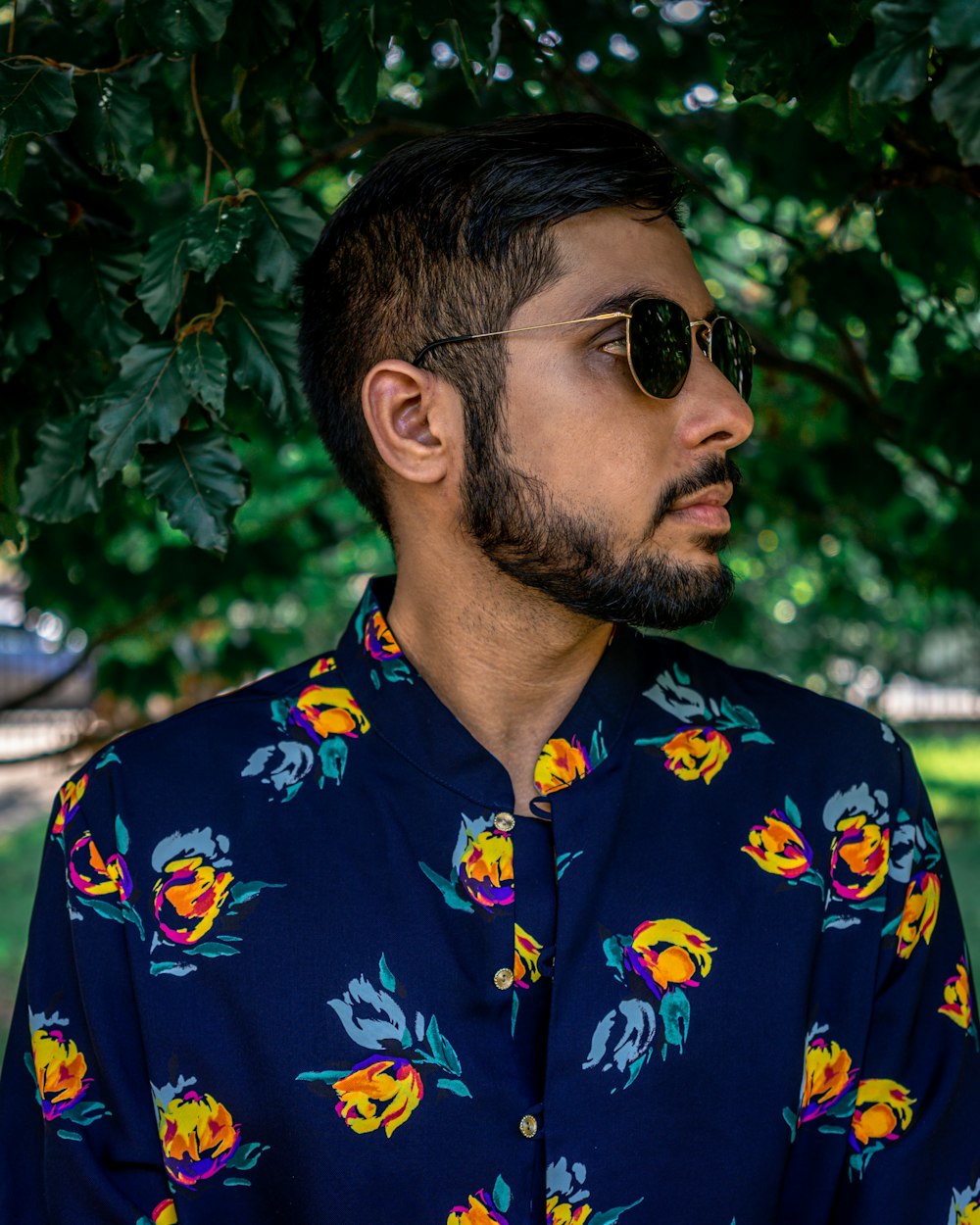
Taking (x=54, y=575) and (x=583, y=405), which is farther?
(x=54, y=575)

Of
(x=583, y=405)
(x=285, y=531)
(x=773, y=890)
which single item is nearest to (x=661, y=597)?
(x=583, y=405)

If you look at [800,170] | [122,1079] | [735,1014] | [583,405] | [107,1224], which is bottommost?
[107,1224]

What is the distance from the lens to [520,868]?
175 cm

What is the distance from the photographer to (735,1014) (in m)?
1.71

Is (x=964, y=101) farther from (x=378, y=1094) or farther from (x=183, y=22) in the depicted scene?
(x=378, y=1094)

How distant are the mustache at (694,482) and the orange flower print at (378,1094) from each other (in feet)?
2.68

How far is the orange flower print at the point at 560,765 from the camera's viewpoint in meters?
1.81

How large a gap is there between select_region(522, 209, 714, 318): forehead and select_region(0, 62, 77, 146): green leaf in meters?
→ 0.68

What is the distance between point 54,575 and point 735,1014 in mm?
2722

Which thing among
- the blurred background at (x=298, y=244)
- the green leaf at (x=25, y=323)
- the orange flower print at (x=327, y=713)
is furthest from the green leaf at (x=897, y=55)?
the green leaf at (x=25, y=323)

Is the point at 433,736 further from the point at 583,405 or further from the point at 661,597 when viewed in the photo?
the point at 583,405

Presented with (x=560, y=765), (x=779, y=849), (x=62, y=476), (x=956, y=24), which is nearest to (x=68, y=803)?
(x=62, y=476)

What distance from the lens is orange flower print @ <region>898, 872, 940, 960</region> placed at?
1.82m

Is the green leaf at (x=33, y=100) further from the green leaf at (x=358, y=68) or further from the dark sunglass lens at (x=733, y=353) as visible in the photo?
the dark sunglass lens at (x=733, y=353)
